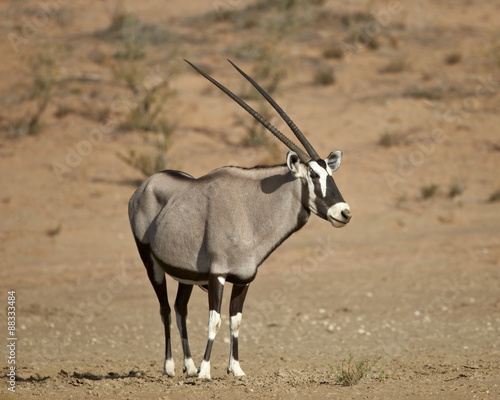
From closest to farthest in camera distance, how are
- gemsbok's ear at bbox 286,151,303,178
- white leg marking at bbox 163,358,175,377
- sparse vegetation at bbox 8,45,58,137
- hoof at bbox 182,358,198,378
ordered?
gemsbok's ear at bbox 286,151,303,178 < hoof at bbox 182,358,198,378 < white leg marking at bbox 163,358,175,377 < sparse vegetation at bbox 8,45,58,137

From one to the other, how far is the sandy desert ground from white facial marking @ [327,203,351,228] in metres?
1.37

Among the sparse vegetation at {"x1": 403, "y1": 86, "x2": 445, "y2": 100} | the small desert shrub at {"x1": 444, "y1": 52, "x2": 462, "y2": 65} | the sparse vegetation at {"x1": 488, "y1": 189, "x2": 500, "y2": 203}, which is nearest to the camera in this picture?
the sparse vegetation at {"x1": 488, "y1": 189, "x2": 500, "y2": 203}

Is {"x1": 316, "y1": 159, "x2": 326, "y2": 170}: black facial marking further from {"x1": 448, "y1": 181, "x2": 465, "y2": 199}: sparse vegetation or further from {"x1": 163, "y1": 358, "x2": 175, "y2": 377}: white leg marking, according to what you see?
{"x1": 448, "y1": 181, "x2": 465, "y2": 199}: sparse vegetation

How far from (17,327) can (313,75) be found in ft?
44.8

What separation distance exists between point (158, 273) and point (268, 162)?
10.1 m

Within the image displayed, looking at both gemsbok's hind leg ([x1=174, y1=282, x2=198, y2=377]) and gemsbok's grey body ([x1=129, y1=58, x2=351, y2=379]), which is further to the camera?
gemsbok's hind leg ([x1=174, y1=282, x2=198, y2=377])

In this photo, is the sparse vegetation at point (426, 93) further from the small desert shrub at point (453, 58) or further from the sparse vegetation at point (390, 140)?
the sparse vegetation at point (390, 140)

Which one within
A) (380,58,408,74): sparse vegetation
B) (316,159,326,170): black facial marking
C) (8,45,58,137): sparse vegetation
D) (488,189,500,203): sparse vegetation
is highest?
(380,58,408,74): sparse vegetation

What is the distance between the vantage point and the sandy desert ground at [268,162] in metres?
9.42

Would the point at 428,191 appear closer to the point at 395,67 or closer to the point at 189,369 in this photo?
the point at 395,67

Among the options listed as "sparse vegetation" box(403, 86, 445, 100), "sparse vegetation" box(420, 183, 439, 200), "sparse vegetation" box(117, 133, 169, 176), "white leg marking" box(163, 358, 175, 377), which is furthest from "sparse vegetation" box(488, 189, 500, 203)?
"white leg marking" box(163, 358, 175, 377)

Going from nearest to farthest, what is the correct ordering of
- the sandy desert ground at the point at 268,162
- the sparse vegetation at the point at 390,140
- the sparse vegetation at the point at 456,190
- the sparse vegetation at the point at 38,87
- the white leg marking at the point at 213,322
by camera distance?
the white leg marking at the point at 213,322 → the sandy desert ground at the point at 268,162 → the sparse vegetation at the point at 456,190 → the sparse vegetation at the point at 390,140 → the sparse vegetation at the point at 38,87

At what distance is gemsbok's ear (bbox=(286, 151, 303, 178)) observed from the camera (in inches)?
280

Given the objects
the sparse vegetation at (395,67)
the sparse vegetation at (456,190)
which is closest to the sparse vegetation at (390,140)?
the sparse vegetation at (456,190)
